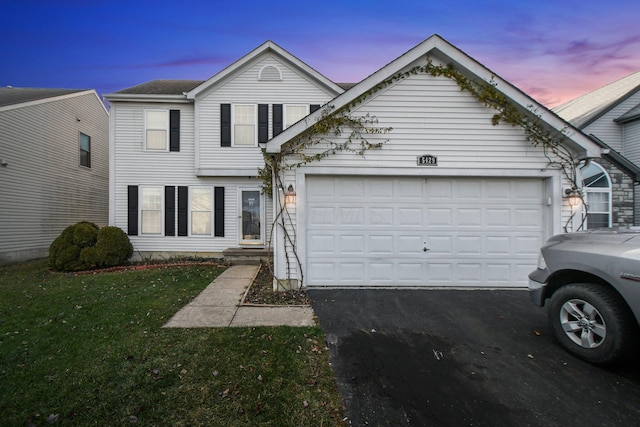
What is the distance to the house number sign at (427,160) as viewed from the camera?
19.5ft

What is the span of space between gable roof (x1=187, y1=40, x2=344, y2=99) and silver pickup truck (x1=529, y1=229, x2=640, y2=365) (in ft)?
28.1

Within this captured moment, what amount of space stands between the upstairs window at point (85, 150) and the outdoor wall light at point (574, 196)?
1820 centimetres

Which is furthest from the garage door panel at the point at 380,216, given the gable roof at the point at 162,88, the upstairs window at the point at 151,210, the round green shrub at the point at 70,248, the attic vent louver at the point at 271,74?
the round green shrub at the point at 70,248

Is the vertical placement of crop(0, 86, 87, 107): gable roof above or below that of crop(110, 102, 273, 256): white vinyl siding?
above

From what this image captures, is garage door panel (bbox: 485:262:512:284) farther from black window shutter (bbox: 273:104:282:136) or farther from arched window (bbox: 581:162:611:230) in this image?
black window shutter (bbox: 273:104:282:136)

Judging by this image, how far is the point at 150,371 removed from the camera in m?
2.89

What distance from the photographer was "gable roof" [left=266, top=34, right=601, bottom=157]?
562 centimetres

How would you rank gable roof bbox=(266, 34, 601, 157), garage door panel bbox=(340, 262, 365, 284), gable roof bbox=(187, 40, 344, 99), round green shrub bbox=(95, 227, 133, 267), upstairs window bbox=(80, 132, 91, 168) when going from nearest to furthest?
gable roof bbox=(266, 34, 601, 157) < garage door panel bbox=(340, 262, 365, 284) < round green shrub bbox=(95, 227, 133, 267) < gable roof bbox=(187, 40, 344, 99) < upstairs window bbox=(80, 132, 91, 168)

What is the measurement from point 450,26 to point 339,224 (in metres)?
8.98

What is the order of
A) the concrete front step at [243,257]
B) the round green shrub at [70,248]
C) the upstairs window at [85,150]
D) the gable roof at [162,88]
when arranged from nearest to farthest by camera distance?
the round green shrub at [70,248], the concrete front step at [243,257], the gable roof at [162,88], the upstairs window at [85,150]

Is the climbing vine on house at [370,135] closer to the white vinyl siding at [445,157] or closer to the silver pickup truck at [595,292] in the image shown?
the white vinyl siding at [445,157]

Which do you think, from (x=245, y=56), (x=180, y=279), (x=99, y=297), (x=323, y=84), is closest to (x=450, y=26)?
(x=323, y=84)

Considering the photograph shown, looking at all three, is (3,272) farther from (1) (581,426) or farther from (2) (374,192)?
(1) (581,426)

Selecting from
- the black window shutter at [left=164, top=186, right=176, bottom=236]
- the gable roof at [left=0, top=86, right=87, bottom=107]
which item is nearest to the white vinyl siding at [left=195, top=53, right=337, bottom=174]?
the black window shutter at [left=164, top=186, right=176, bottom=236]
